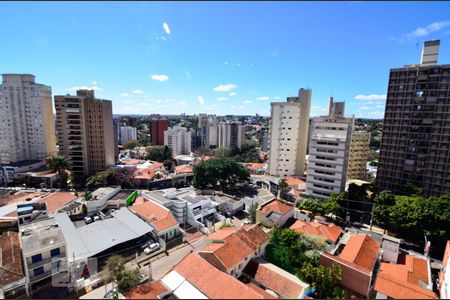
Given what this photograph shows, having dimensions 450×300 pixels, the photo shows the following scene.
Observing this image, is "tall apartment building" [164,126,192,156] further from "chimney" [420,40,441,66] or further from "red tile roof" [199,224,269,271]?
"chimney" [420,40,441,66]

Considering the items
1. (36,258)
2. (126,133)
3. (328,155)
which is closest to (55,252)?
(36,258)

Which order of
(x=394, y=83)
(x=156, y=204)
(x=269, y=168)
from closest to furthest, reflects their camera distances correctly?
(x=156, y=204), (x=394, y=83), (x=269, y=168)

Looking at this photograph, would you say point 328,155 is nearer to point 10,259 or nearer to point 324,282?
point 324,282

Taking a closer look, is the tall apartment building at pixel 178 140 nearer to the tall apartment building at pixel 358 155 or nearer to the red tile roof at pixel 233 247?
the tall apartment building at pixel 358 155

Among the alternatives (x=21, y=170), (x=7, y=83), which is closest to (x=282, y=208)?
(x=21, y=170)

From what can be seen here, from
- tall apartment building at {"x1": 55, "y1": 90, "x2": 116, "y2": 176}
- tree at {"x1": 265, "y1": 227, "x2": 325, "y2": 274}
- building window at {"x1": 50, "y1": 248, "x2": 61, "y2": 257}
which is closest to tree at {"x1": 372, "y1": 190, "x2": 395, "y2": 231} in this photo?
tree at {"x1": 265, "y1": 227, "x2": 325, "y2": 274}

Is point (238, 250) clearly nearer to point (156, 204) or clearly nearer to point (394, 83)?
point (156, 204)
